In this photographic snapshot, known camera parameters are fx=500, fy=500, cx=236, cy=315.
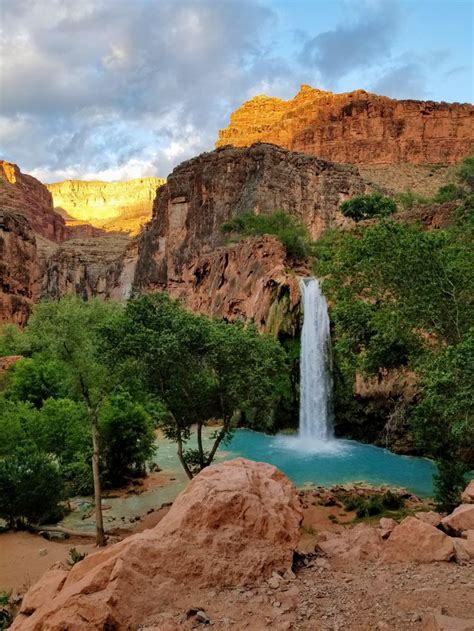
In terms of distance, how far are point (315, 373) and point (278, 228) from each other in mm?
21358

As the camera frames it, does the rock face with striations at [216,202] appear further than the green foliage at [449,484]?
Yes

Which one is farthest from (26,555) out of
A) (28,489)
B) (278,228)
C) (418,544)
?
(278,228)

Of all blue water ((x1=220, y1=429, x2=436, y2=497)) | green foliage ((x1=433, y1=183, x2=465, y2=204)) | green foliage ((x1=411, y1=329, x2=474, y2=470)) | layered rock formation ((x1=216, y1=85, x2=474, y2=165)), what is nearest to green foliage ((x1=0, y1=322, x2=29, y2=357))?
blue water ((x1=220, y1=429, x2=436, y2=497))

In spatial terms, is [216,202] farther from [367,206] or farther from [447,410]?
[447,410]

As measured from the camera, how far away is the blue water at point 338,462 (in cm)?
1723

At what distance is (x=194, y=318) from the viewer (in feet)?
40.8

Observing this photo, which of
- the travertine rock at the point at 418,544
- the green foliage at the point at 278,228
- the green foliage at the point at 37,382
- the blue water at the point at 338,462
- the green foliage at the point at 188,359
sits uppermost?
the green foliage at the point at 278,228

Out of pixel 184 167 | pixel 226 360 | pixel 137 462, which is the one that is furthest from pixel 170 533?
pixel 184 167

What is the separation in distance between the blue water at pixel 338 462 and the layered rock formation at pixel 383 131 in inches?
2889

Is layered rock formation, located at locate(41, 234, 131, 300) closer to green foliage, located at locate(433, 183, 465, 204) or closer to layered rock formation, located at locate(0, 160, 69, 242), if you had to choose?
layered rock formation, located at locate(0, 160, 69, 242)

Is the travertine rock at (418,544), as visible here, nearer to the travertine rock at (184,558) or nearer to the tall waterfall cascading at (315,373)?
the travertine rock at (184,558)

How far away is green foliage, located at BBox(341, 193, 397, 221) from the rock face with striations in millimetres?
2499

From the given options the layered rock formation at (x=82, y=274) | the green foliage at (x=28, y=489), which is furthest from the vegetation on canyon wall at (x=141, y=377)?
the layered rock formation at (x=82, y=274)

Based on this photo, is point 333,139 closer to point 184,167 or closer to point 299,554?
point 184,167
